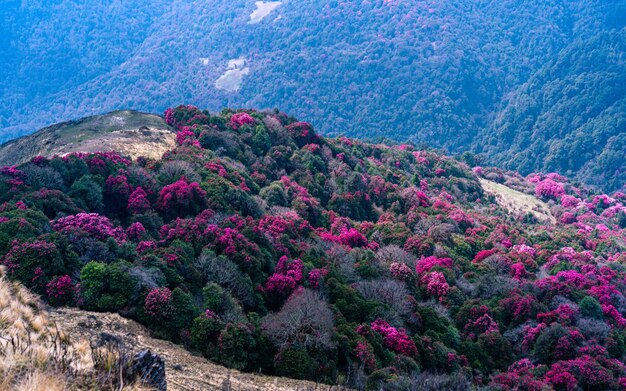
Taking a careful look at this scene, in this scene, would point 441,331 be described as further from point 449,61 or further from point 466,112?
point 449,61

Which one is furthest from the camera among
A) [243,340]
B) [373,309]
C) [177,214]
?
[177,214]

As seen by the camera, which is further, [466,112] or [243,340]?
[466,112]

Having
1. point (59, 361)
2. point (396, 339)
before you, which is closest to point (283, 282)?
point (396, 339)

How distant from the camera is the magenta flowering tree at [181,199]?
96.9ft

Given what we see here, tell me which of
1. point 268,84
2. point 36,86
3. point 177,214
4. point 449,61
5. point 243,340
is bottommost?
point 243,340

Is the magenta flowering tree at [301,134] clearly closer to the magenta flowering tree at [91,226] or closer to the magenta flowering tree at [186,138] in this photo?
the magenta flowering tree at [186,138]

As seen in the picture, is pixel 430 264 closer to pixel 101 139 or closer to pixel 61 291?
pixel 61 291

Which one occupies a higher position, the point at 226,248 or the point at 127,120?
the point at 127,120

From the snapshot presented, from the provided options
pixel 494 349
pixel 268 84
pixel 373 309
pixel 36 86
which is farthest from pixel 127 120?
pixel 36 86

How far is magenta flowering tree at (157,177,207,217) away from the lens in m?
29.5

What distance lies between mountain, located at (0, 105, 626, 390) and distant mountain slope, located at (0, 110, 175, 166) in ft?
5.31

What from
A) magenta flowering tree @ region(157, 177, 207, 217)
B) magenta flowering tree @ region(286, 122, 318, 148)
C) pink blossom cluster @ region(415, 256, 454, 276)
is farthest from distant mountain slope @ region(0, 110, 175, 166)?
pink blossom cluster @ region(415, 256, 454, 276)

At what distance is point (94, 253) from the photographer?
1945cm

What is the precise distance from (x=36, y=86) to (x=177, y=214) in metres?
202
